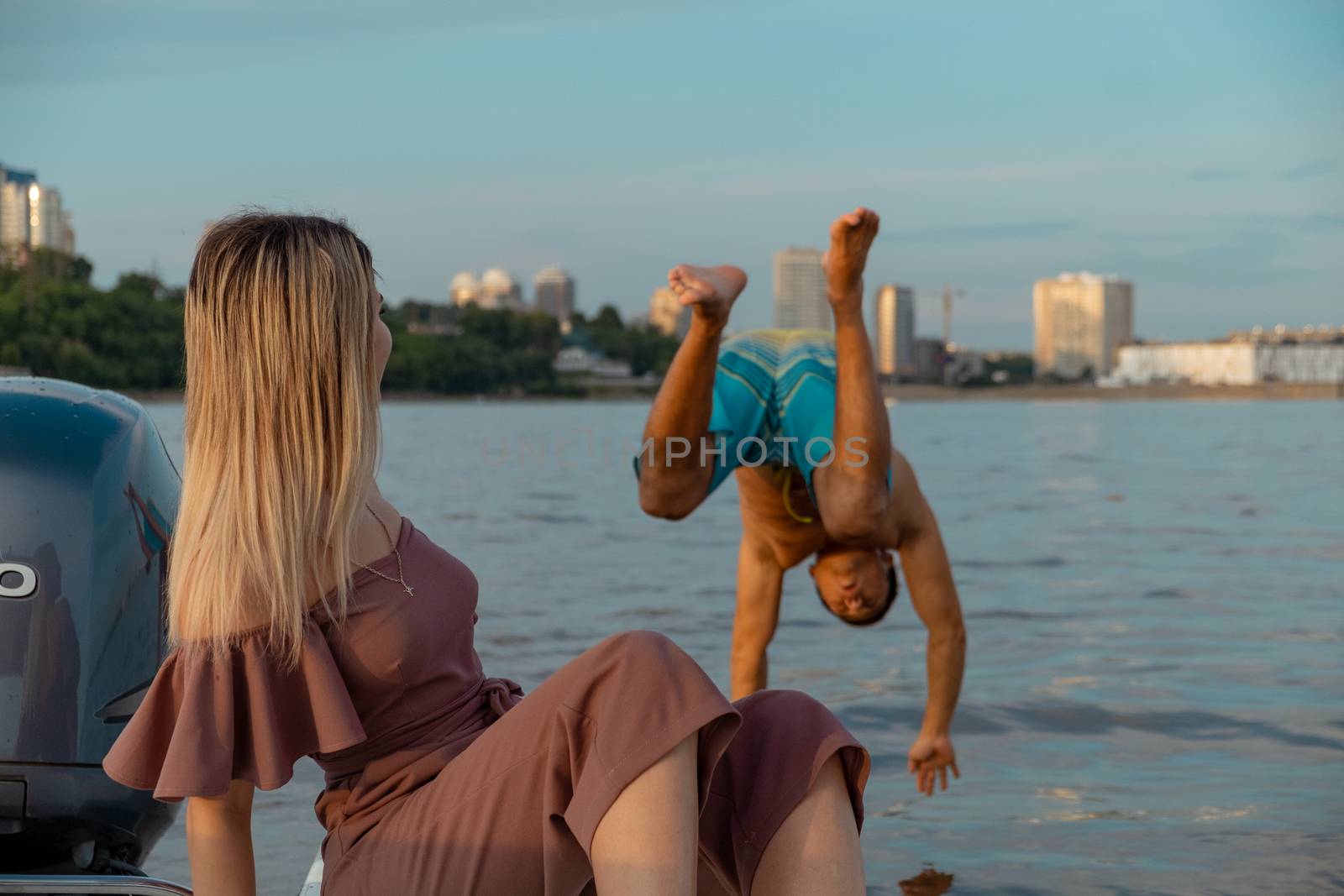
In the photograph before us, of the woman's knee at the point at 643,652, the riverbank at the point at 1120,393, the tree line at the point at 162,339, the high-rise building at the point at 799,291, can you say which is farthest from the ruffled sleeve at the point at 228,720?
the riverbank at the point at 1120,393

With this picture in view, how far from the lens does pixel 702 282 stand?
3.92m

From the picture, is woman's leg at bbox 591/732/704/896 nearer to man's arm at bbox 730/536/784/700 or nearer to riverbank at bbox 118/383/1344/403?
man's arm at bbox 730/536/784/700

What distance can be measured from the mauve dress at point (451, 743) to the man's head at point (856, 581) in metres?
2.48

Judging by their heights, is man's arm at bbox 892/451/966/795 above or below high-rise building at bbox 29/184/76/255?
below

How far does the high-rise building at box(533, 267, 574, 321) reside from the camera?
102 meters

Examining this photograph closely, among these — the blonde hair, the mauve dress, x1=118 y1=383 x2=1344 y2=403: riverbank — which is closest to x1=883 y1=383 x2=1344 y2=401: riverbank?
x1=118 y1=383 x2=1344 y2=403: riverbank

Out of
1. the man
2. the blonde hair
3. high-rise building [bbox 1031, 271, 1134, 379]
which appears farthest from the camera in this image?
high-rise building [bbox 1031, 271, 1134, 379]

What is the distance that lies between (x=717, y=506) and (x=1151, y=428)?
42884 millimetres

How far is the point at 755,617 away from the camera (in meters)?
5.16

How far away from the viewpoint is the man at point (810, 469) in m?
4.21

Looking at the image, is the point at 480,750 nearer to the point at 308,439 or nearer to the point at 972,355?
the point at 308,439

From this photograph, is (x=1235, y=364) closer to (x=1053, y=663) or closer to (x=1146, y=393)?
(x=1146, y=393)

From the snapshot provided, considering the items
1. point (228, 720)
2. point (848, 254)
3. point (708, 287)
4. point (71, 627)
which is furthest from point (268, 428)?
point (848, 254)

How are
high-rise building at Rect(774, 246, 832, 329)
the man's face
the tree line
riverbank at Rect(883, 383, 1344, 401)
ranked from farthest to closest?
riverbank at Rect(883, 383, 1344, 401), the tree line, high-rise building at Rect(774, 246, 832, 329), the man's face
